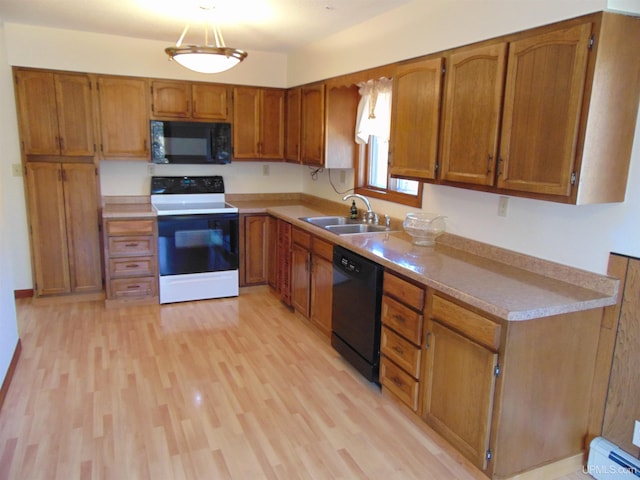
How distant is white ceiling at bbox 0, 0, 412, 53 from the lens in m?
3.15

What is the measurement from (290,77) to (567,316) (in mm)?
3747

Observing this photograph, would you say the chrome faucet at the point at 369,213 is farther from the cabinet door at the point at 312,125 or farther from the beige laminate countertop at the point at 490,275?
the cabinet door at the point at 312,125

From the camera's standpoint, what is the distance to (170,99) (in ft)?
14.7

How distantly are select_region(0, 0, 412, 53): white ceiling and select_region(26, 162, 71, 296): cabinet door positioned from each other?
49.4 inches

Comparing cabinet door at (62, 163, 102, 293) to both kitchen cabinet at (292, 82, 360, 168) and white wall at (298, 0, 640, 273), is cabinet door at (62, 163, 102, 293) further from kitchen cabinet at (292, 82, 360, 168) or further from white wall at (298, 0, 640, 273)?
white wall at (298, 0, 640, 273)

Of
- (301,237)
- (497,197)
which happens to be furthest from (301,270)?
(497,197)

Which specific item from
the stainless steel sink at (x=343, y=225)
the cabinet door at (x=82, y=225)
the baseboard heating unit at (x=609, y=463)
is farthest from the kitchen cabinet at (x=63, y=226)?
the baseboard heating unit at (x=609, y=463)

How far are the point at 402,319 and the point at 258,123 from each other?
300 centimetres

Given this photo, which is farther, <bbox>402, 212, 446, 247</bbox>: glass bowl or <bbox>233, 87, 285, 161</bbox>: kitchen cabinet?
<bbox>233, 87, 285, 161</bbox>: kitchen cabinet

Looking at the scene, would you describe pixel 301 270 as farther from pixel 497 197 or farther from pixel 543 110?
pixel 543 110

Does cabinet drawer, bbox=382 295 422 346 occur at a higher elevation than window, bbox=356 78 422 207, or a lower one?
lower

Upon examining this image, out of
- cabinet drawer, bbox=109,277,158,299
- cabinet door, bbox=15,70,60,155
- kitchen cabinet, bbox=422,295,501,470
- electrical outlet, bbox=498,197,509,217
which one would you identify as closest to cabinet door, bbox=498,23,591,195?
electrical outlet, bbox=498,197,509,217

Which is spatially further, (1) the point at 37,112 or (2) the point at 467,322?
(1) the point at 37,112

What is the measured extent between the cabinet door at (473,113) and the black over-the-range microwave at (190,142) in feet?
8.79
